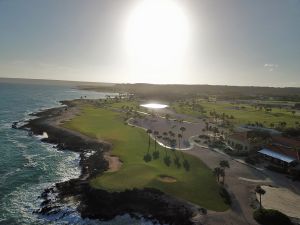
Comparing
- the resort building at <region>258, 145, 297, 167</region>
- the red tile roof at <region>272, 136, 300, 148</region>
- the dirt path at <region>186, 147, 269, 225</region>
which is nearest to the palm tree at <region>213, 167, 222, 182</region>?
the dirt path at <region>186, 147, 269, 225</region>

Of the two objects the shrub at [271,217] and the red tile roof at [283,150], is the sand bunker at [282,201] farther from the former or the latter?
the red tile roof at [283,150]

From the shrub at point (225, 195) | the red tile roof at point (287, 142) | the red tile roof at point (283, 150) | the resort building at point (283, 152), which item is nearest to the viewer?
the shrub at point (225, 195)

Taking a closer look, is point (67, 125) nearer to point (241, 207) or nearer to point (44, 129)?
point (44, 129)

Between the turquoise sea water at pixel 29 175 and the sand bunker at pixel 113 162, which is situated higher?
the sand bunker at pixel 113 162

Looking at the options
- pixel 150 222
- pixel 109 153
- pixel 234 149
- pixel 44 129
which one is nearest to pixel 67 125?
pixel 44 129

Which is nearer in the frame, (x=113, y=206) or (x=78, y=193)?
(x=113, y=206)

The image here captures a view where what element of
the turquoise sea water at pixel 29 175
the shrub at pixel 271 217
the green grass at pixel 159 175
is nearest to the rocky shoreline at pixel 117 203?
the turquoise sea water at pixel 29 175
